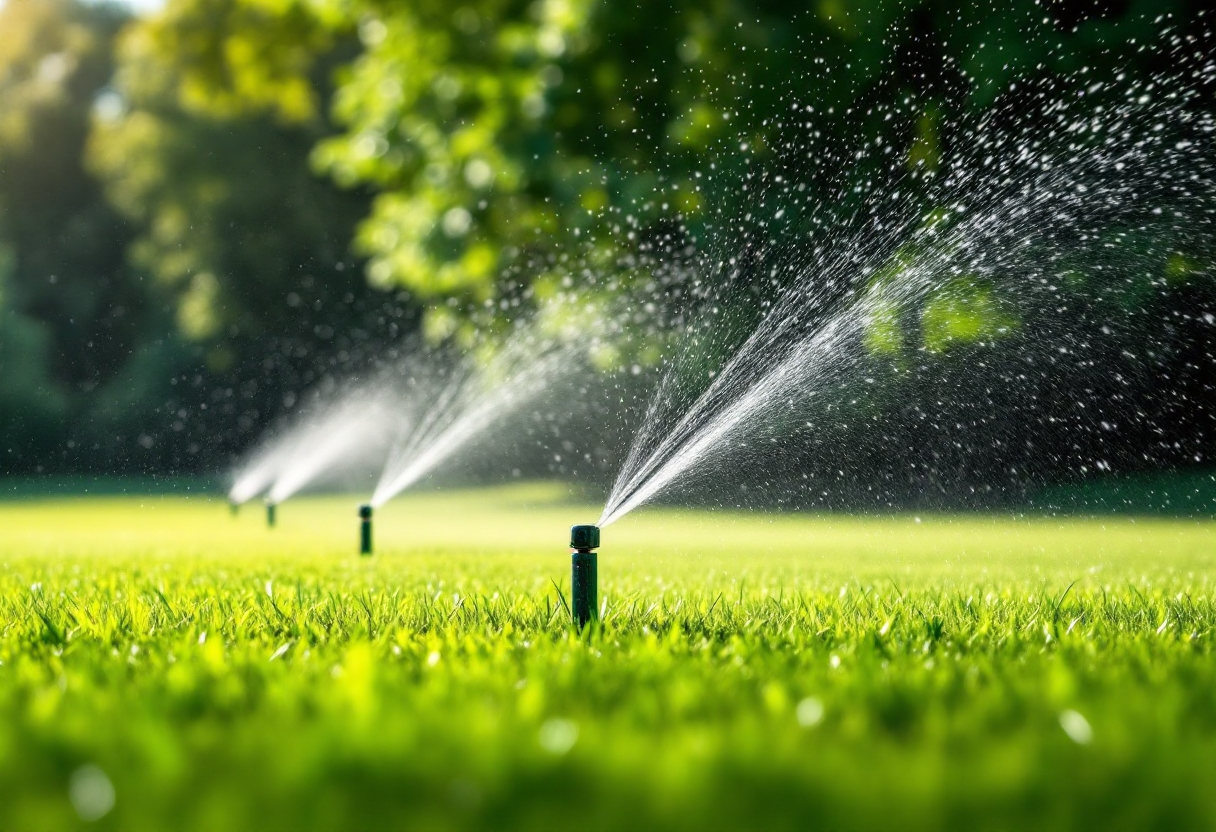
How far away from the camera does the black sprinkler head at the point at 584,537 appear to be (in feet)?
11.2

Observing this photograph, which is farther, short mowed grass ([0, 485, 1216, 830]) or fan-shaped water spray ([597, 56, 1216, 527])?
fan-shaped water spray ([597, 56, 1216, 527])

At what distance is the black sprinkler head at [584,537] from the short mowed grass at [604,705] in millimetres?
259

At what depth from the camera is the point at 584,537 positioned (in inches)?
134

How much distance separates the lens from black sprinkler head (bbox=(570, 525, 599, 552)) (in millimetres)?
3410

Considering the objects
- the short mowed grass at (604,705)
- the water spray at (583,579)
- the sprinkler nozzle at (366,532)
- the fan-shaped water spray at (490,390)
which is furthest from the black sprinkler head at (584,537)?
the fan-shaped water spray at (490,390)

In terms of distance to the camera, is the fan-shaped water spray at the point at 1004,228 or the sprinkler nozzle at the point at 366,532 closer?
the sprinkler nozzle at the point at 366,532

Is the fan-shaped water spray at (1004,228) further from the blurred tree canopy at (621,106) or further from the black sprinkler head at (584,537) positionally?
the black sprinkler head at (584,537)

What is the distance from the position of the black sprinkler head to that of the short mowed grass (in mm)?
259

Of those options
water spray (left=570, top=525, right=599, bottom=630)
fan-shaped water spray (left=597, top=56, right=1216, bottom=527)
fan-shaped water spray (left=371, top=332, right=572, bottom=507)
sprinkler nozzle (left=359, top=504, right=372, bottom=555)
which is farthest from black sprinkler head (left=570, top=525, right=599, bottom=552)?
fan-shaped water spray (left=371, top=332, right=572, bottom=507)

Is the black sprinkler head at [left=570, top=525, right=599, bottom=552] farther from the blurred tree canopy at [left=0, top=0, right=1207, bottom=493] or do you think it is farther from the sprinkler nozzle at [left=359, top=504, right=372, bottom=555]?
the blurred tree canopy at [left=0, top=0, right=1207, bottom=493]

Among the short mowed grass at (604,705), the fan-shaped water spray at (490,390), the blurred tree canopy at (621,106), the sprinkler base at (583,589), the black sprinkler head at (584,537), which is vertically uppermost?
the blurred tree canopy at (621,106)

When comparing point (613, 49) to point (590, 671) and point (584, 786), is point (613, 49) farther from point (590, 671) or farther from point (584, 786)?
point (584, 786)

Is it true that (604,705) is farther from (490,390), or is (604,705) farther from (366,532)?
(490,390)


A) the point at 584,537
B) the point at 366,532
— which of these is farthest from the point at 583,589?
the point at 366,532
